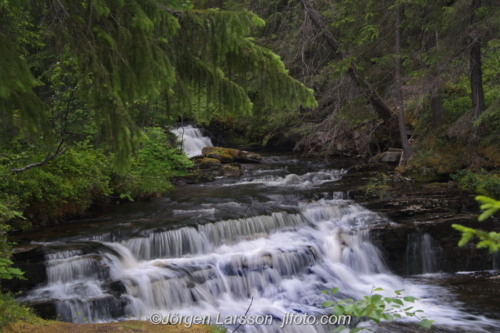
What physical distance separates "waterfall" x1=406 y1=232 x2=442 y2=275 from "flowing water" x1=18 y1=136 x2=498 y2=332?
95mm

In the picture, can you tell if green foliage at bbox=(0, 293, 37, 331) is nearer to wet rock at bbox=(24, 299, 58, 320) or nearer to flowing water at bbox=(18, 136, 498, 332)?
wet rock at bbox=(24, 299, 58, 320)

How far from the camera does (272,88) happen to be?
226 inches

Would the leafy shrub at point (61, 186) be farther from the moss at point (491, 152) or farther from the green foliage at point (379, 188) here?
the moss at point (491, 152)

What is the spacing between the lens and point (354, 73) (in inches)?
559

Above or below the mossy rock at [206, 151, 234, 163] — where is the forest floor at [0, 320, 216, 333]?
below

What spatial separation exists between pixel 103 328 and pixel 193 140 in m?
17.8

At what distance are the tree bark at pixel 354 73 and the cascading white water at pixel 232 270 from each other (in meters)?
5.49

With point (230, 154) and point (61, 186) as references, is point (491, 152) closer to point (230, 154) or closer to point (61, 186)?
point (230, 154)

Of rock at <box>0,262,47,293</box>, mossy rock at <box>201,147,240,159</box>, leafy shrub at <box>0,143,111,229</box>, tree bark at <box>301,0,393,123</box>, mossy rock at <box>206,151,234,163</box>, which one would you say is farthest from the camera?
mossy rock at <box>201,147,240,159</box>

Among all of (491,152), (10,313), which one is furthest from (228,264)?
(491,152)

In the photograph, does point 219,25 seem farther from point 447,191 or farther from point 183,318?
point 447,191

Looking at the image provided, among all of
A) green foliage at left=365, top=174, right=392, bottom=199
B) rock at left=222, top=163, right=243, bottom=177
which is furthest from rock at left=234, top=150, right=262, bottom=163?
green foliage at left=365, top=174, right=392, bottom=199

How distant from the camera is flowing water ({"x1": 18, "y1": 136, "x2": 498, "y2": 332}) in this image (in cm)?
680

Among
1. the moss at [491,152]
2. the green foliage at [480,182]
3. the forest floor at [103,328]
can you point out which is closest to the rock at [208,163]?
the green foliage at [480,182]
